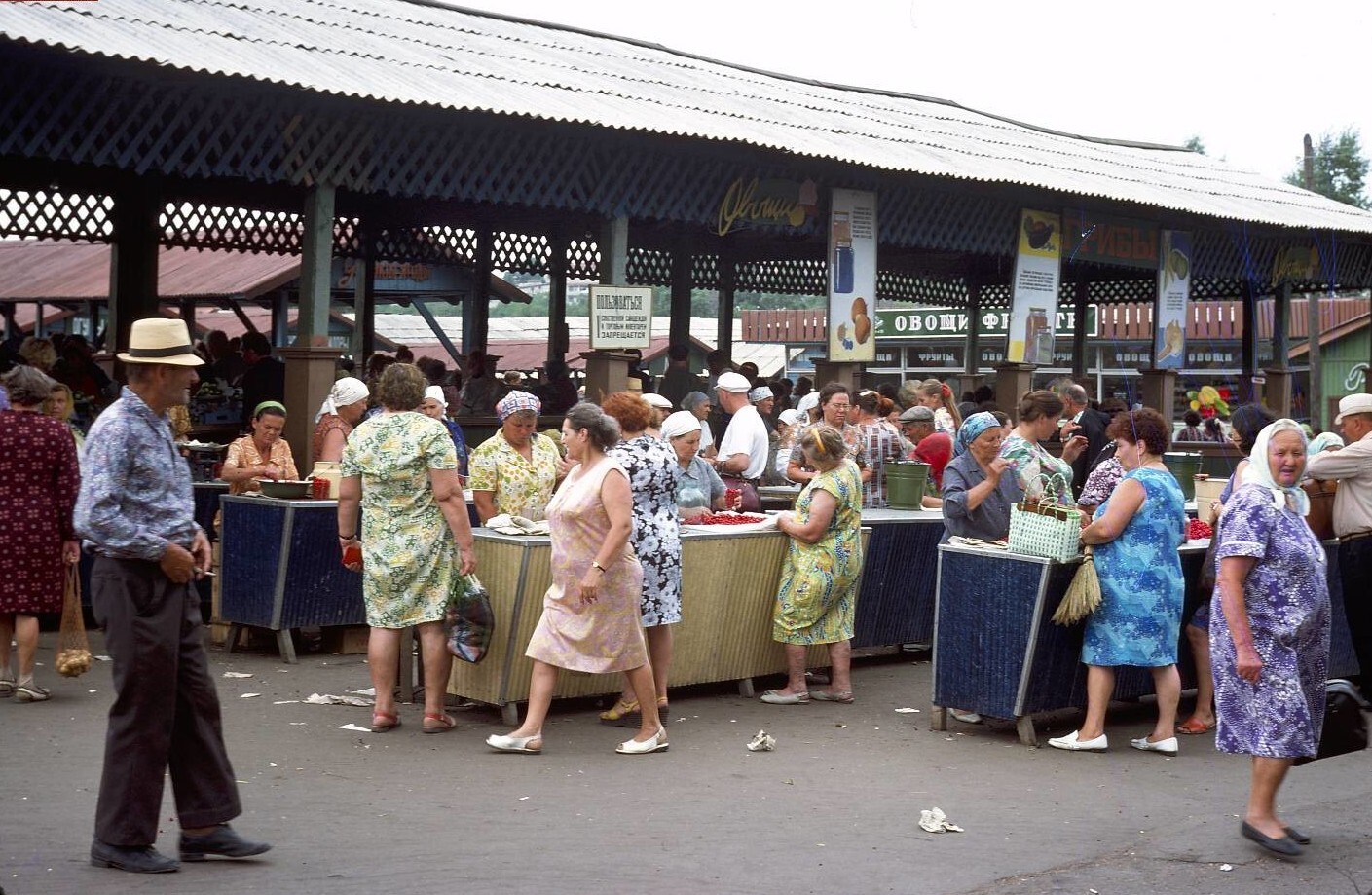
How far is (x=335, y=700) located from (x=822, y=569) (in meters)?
2.60

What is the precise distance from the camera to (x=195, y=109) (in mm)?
11375

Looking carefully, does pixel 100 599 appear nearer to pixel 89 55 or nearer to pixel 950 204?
pixel 89 55

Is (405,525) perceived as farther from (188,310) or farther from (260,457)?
(188,310)

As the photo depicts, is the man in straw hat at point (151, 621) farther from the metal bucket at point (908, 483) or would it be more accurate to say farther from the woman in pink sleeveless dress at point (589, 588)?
the metal bucket at point (908, 483)

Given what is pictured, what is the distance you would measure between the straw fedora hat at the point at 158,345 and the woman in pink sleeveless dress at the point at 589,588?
7.18 ft

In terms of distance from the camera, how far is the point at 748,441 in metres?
11.4

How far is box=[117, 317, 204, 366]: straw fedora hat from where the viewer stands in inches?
212

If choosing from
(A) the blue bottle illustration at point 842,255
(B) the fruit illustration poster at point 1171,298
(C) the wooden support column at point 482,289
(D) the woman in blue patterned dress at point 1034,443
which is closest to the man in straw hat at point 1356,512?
(D) the woman in blue patterned dress at point 1034,443

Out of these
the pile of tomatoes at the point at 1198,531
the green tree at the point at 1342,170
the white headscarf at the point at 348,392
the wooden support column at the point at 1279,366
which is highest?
the green tree at the point at 1342,170

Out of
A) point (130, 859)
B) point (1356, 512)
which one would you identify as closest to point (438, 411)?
point (130, 859)

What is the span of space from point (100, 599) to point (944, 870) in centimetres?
294

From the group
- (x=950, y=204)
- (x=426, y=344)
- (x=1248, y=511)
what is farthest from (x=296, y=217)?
→ (x=426, y=344)

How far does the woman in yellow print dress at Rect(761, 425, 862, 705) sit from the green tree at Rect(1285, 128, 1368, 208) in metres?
74.9

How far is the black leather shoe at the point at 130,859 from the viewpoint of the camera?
5258mm
